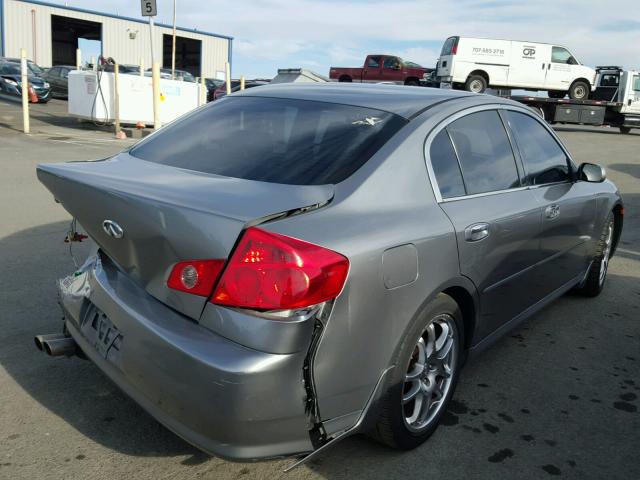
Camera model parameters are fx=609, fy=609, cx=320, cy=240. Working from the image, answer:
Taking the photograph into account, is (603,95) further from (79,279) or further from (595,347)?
(79,279)

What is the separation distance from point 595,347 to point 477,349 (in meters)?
1.32

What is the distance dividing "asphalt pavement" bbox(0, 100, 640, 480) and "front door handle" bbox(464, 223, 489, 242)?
0.91 meters

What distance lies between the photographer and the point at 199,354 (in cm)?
206

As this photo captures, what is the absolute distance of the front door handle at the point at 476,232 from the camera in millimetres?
2832

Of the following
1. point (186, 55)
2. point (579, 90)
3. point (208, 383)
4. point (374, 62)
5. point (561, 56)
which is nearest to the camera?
point (208, 383)

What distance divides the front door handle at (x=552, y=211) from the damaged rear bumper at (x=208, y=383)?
2.16 metres

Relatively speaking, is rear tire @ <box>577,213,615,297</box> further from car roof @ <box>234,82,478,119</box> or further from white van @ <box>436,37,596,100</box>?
white van @ <box>436,37,596,100</box>

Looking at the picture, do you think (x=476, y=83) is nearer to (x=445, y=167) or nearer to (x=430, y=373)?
(x=445, y=167)

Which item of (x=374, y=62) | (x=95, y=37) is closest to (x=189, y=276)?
(x=374, y=62)

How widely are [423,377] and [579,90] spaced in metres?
25.2

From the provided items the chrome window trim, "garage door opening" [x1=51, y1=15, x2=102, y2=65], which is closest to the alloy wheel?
the chrome window trim

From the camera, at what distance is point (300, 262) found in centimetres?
206

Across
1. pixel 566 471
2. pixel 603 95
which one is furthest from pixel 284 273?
pixel 603 95

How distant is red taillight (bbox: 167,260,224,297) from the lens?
2.10 meters
